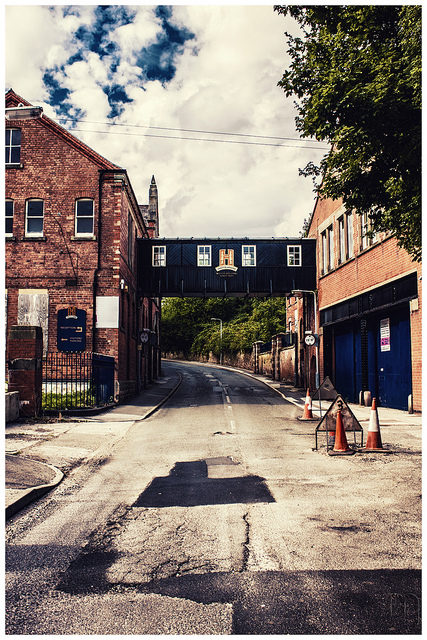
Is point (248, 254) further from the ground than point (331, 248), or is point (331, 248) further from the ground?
point (248, 254)

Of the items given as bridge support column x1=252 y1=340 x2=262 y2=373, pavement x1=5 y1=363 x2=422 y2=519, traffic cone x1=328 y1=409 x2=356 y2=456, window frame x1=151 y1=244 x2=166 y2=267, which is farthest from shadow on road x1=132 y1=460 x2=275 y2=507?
bridge support column x1=252 y1=340 x2=262 y2=373

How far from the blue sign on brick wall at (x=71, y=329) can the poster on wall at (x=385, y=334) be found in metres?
12.5

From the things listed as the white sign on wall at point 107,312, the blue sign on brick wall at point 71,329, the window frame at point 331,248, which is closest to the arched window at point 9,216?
the blue sign on brick wall at point 71,329

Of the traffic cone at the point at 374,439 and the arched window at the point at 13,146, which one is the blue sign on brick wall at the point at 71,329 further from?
the traffic cone at the point at 374,439

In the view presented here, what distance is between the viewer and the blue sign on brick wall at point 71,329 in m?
23.4

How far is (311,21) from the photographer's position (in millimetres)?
10281

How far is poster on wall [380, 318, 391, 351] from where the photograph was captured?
2078 centimetres

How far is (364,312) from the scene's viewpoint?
22562 mm

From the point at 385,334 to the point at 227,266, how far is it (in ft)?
40.3

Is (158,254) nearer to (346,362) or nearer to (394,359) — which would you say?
(346,362)

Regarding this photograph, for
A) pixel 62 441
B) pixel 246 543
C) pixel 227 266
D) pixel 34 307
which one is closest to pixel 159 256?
pixel 227 266

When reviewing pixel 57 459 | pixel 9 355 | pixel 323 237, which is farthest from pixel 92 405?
pixel 323 237

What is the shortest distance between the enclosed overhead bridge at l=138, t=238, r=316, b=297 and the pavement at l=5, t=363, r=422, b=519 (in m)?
11.5

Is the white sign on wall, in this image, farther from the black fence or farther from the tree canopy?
the tree canopy
